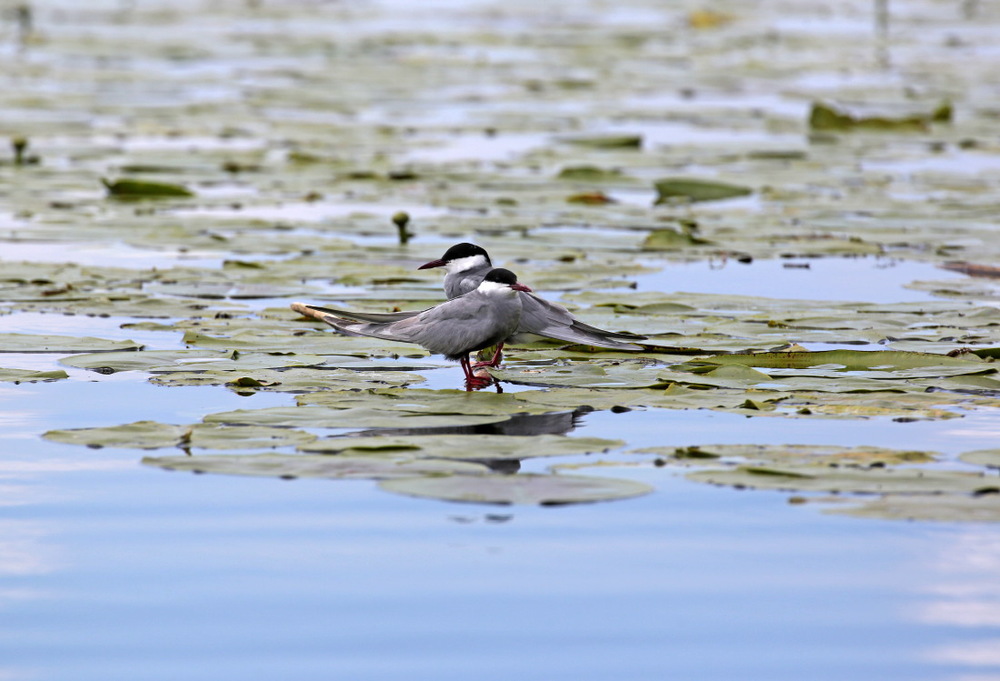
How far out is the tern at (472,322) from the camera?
496 cm

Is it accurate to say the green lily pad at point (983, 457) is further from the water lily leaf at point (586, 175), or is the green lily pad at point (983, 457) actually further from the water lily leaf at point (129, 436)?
the water lily leaf at point (586, 175)

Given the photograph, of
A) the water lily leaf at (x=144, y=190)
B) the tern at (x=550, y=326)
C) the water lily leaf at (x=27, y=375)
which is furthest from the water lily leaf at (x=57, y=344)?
the water lily leaf at (x=144, y=190)

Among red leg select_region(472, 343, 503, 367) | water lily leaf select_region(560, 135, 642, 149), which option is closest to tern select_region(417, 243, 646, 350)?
red leg select_region(472, 343, 503, 367)

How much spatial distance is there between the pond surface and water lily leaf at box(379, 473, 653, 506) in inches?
0.6

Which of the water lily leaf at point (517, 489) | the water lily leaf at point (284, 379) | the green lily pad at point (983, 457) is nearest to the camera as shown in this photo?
the water lily leaf at point (517, 489)

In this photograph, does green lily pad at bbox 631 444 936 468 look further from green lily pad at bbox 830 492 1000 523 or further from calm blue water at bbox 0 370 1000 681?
green lily pad at bbox 830 492 1000 523

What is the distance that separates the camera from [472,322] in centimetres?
498

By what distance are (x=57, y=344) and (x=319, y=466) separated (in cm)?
188

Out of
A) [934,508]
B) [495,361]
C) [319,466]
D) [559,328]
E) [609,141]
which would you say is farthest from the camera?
[609,141]

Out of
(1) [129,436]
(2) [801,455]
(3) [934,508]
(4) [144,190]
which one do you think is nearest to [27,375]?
(1) [129,436]

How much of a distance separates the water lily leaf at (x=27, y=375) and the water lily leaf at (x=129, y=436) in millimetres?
712

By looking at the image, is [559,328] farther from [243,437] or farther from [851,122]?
[851,122]

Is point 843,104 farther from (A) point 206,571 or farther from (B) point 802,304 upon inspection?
(A) point 206,571

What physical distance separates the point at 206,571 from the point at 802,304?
3.55 meters
